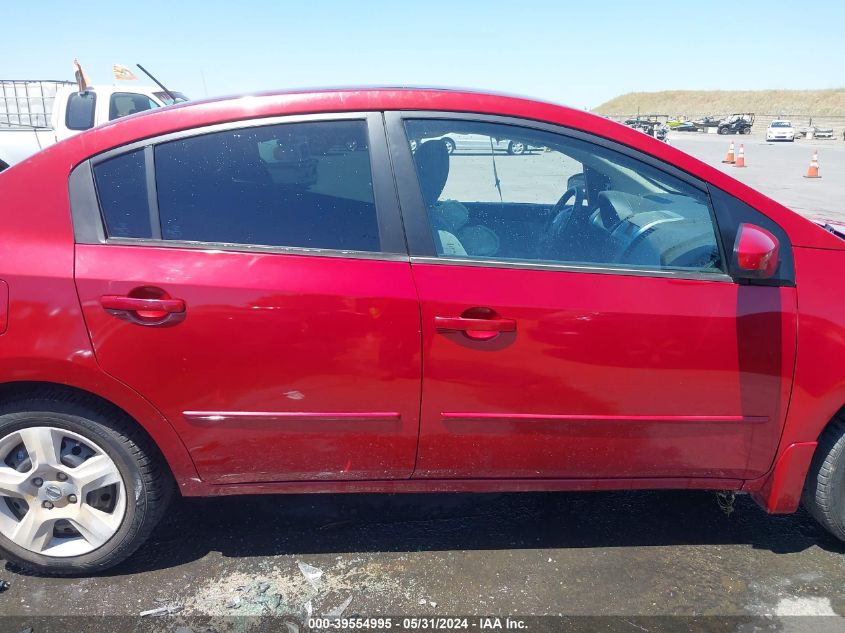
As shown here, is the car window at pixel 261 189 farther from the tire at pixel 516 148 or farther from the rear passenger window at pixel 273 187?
the tire at pixel 516 148

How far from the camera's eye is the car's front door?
214 cm

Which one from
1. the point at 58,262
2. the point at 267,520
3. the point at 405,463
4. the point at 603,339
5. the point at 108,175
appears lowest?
the point at 267,520

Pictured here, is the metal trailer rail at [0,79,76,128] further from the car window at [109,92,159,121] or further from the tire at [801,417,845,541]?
the tire at [801,417,845,541]

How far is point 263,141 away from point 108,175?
0.53 m

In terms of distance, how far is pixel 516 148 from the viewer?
235cm

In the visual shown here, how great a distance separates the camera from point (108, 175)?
2209 millimetres

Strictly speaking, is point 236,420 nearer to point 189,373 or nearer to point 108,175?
point 189,373

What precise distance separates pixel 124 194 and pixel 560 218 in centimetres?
159

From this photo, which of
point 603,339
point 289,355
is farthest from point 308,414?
point 603,339

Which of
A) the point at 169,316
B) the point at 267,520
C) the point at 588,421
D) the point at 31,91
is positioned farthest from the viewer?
the point at 31,91

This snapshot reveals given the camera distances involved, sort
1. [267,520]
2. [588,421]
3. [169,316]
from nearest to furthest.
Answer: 1. [169,316]
2. [588,421]
3. [267,520]

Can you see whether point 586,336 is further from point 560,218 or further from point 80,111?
point 80,111

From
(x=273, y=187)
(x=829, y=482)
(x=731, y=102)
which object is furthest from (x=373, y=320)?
(x=731, y=102)

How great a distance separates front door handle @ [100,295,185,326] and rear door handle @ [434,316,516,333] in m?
0.82
